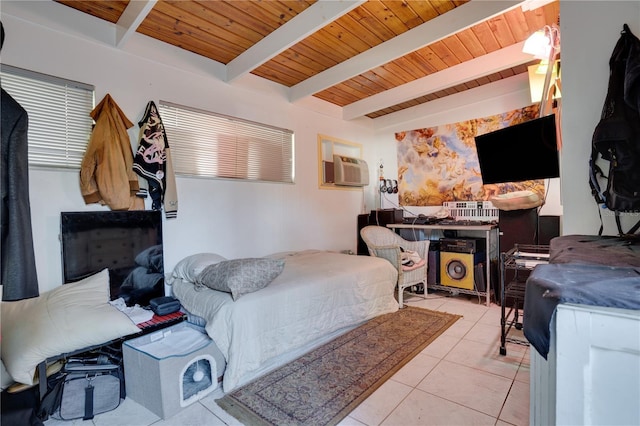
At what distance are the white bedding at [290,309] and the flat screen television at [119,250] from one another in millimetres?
268

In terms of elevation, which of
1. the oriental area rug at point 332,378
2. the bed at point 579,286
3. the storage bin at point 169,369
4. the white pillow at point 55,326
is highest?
the bed at point 579,286

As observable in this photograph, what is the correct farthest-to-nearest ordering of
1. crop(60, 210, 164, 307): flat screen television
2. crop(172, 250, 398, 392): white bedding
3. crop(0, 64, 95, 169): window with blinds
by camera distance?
crop(60, 210, 164, 307): flat screen television, crop(0, 64, 95, 169): window with blinds, crop(172, 250, 398, 392): white bedding

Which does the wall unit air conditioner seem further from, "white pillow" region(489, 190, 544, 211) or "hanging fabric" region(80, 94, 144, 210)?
"hanging fabric" region(80, 94, 144, 210)

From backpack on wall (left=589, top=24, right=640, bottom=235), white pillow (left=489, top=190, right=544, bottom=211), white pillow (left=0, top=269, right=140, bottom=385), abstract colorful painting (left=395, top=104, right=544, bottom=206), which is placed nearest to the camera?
backpack on wall (left=589, top=24, right=640, bottom=235)

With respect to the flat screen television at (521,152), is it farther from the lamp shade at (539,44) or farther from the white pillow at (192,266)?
the white pillow at (192,266)

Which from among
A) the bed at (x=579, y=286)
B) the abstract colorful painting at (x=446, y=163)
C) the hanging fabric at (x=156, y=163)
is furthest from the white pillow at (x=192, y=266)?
the abstract colorful painting at (x=446, y=163)

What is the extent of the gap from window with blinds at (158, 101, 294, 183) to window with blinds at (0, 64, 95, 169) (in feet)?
2.05

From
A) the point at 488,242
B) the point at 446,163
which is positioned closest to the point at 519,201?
the point at 488,242

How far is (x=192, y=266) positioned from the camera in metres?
2.68

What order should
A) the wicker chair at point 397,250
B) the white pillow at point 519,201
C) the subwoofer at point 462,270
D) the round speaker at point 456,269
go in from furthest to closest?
the round speaker at point 456,269
the subwoofer at point 462,270
the wicker chair at point 397,250
the white pillow at point 519,201

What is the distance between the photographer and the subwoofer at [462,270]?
3738 millimetres

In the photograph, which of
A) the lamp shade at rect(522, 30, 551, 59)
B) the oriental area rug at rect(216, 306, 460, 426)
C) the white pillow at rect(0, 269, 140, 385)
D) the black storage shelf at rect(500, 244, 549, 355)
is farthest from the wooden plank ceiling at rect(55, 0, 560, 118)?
the oriental area rug at rect(216, 306, 460, 426)

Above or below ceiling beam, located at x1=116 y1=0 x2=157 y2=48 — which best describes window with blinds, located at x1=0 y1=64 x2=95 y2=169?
below

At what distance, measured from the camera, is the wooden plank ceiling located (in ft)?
7.72
